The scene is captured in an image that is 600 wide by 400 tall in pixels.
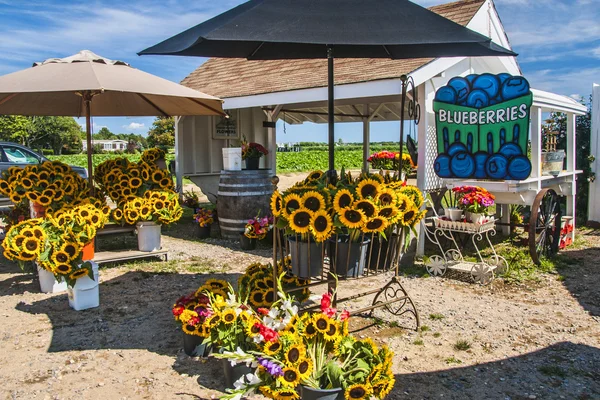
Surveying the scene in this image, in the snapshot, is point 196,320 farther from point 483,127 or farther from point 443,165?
point 483,127

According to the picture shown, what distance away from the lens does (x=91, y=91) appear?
18.8ft

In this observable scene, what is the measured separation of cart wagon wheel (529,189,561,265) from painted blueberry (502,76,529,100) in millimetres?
1168

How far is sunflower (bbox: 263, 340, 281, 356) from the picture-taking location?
8.82 ft

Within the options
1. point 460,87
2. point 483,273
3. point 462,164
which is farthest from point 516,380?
point 460,87

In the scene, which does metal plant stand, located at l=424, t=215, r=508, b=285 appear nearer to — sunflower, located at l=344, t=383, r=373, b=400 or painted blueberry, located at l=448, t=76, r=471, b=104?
painted blueberry, located at l=448, t=76, r=471, b=104

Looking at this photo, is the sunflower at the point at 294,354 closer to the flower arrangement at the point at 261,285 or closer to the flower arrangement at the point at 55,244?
the flower arrangement at the point at 261,285

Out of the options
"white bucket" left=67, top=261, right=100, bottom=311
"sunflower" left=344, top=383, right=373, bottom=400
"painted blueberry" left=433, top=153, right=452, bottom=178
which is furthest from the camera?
"painted blueberry" left=433, top=153, right=452, bottom=178

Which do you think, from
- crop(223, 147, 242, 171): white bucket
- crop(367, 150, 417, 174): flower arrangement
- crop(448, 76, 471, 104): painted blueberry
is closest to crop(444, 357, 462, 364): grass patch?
crop(448, 76, 471, 104): painted blueberry

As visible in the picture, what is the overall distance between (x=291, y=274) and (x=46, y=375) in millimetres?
1723

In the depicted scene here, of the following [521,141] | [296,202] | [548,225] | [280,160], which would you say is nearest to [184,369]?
[296,202]

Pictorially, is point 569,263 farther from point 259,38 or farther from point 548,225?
point 259,38

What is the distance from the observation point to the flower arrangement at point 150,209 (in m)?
6.03

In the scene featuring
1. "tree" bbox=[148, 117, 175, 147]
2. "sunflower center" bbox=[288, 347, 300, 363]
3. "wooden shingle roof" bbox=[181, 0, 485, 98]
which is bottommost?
"sunflower center" bbox=[288, 347, 300, 363]

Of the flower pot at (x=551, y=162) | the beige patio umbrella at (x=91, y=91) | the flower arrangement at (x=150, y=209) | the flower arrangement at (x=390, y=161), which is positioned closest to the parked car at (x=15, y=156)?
the beige patio umbrella at (x=91, y=91)
